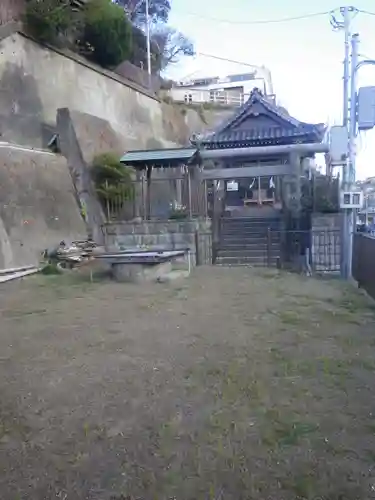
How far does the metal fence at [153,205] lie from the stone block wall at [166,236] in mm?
501

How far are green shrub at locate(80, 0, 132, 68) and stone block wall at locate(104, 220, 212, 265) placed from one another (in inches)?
392

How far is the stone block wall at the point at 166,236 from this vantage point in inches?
550

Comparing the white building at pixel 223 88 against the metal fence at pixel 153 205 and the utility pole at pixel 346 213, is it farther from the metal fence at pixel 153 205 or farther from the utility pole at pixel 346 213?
the utility pole at pixel 346 213

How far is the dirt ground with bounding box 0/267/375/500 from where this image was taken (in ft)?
8.47

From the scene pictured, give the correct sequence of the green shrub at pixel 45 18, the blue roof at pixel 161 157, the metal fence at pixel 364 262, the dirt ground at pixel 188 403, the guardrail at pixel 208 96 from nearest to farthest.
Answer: the dirt ground at pixel 188 403
the metal fence at pixel 364 262
the blue roof at pixel 161 157
the green shrub at pixel 45 18
the guardrail at pixel 208 96

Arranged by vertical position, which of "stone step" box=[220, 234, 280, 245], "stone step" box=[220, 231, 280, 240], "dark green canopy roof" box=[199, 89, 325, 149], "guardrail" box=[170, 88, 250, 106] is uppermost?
"guardrail" box=[170, 88, 250, 106]

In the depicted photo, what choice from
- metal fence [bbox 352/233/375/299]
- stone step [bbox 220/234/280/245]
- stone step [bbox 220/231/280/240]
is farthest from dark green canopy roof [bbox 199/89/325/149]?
metal fence [bbox 352/233/375/299]

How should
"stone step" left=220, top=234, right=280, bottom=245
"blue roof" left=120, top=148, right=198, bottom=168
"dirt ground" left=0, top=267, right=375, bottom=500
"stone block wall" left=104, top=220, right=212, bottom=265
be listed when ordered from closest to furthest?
"dirt ground" left=0, top=267, right=375, bottom=500
"stone block wall" left=104, top=220, right=212, bottom=265
"blue roof" left=120, top=148, right=198, bottom=168
"stone step" left=220, top=234, right=280, bottom=245

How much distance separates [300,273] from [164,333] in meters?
7.16

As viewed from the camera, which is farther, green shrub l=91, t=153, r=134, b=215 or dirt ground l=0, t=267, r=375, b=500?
green shrub l=91, t=153, r=134, b=215

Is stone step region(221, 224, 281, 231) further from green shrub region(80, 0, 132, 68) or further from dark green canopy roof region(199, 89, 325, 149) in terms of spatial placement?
green shrub region(80, 0, 132, 68)

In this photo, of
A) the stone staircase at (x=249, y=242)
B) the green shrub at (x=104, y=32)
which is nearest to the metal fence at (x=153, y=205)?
the stone staircase at (x=249, y=242)

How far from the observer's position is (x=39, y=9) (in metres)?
16.2

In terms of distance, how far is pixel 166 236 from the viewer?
14117mm
